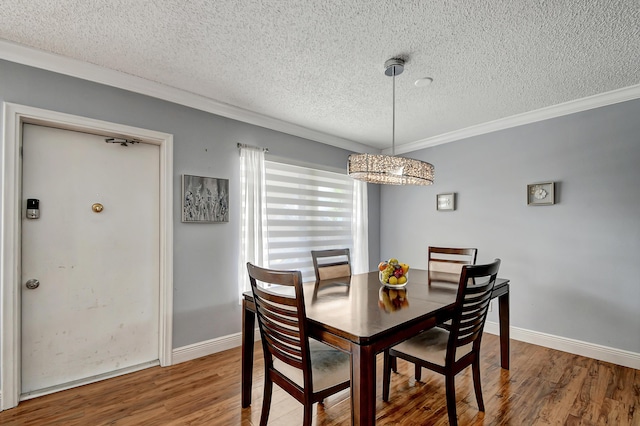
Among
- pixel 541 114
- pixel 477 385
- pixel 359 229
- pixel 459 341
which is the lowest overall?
pixel 477 385

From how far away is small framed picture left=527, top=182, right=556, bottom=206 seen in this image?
3043mm

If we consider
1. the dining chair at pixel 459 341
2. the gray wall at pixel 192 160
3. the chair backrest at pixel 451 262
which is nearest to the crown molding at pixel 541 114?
the chair backrest at pixel 451 262

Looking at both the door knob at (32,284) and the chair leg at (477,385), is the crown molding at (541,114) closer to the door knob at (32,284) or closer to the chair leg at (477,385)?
the chair leg at (477,385)

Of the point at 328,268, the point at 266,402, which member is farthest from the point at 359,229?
the point at 266,402

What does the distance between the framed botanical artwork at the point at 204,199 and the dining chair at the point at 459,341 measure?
198cm

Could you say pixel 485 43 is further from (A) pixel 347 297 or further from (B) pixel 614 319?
(B) pixel 614 319

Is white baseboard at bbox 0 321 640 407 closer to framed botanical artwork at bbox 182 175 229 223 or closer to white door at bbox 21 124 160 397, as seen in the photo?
white door at bbox 21 124 160 397

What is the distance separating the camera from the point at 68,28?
73.1 inches

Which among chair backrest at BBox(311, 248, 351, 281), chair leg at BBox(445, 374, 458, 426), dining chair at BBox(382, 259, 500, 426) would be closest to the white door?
chair backrest at BBox(311, 248, 351, 281)

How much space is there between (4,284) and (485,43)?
11.7 ft

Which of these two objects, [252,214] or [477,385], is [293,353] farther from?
[252,214]

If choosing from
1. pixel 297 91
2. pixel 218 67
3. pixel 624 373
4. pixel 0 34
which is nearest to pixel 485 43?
pixel 297 91

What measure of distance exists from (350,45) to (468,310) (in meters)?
1.84

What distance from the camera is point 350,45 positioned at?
6.59ft
